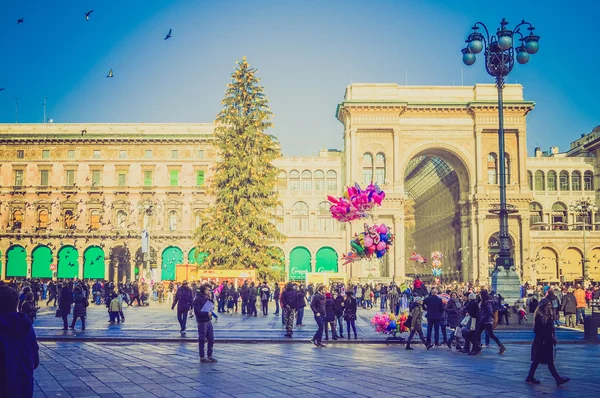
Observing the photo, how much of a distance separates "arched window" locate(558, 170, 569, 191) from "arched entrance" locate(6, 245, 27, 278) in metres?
52.5

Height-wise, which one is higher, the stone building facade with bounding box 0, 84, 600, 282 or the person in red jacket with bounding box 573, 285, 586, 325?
the stone building facade with bounding box 0, 84, 600, 282

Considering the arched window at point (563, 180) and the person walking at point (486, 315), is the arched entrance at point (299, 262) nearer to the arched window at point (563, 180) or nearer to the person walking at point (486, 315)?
the arched window at point (563, 180)

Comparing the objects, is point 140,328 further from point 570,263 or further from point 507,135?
point 570,263

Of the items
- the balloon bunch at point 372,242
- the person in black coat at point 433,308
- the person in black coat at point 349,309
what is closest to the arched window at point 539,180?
the balloon bunch at point 372,242

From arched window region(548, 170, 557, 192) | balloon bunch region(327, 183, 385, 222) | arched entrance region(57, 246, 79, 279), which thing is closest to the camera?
balloon bunch region(327, 183, 385, 222)

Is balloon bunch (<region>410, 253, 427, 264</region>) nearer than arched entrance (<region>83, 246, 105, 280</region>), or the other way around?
balloon bunch (<region>410, 253, 427, 264</region>)

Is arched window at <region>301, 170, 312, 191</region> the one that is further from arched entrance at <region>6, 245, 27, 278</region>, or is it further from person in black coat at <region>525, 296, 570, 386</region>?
person in black coat at <region>525, 296, 570, 386</region>

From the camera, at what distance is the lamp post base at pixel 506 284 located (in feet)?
75.1

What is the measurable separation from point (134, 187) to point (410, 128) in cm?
2567

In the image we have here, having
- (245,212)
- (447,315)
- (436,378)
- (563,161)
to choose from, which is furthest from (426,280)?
(436,378)

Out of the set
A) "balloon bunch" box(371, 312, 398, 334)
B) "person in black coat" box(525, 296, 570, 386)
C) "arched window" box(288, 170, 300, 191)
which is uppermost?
"arched window" box(288, 170, 300, 191)

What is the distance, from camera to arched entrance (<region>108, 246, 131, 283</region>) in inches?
2328

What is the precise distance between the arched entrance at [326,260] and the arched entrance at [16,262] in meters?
26.7

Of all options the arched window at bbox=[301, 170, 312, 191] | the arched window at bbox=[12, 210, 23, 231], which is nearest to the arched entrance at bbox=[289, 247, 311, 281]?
the arched window at bbox=[301, 170, 312, 191]
